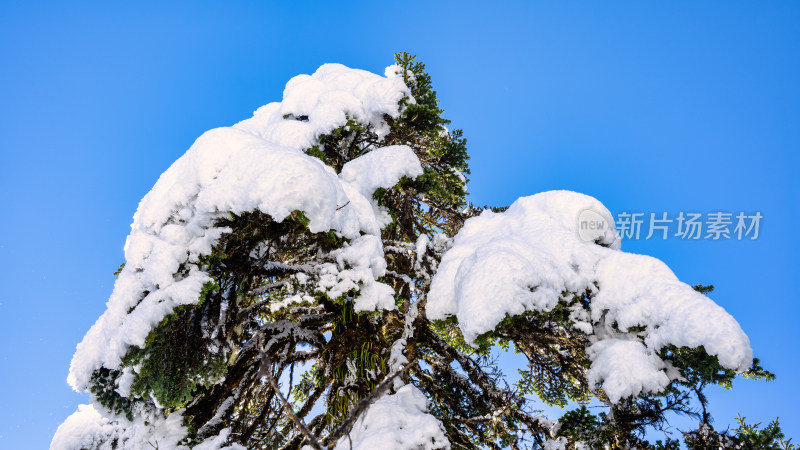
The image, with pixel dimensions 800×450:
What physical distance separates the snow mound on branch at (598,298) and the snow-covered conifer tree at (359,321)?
0.02m

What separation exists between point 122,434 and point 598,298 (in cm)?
549

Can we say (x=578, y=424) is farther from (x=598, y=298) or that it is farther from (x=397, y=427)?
(x=397, y=427)

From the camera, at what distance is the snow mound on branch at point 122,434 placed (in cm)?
403

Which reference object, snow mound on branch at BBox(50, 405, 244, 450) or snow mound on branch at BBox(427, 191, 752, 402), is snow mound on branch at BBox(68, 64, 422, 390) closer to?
snow mound on branch at BBox(50, 405, 244, 450)

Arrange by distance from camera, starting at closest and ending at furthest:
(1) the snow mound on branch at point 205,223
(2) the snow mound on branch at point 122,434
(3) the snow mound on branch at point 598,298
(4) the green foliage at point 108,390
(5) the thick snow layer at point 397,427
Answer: (3) the snow mound on branch at point 598,298 → (5) the thick snow layer at point 397,427 → (1) the snow mound on branch at point 205,223 → (4) the green foliage at point 108,390 → (2) the snow mound on branch at point 122,434

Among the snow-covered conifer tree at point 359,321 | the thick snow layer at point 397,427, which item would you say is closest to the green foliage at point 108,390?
the snow-covered conifer tree at point 359,321

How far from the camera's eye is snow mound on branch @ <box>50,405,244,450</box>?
403 cm

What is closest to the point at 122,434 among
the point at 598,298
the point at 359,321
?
the point at 359,321

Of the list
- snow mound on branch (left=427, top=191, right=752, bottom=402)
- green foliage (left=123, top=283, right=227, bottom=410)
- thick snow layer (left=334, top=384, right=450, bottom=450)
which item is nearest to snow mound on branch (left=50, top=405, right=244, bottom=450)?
green foliage (left=123, top=283, right=227, bottom=410)

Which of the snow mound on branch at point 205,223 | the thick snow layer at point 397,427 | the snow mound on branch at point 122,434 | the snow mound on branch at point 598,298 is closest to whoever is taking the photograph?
the snow mound on branch at point 598,298

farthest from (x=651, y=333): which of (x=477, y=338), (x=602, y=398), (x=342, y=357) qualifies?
(x=342, y=357)

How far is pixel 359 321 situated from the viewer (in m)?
5.02

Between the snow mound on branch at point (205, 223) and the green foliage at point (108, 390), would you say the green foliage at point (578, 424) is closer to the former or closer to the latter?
the snow mound on branch at point (205, 223)

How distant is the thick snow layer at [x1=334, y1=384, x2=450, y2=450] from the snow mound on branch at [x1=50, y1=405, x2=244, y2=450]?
4.72 ft
